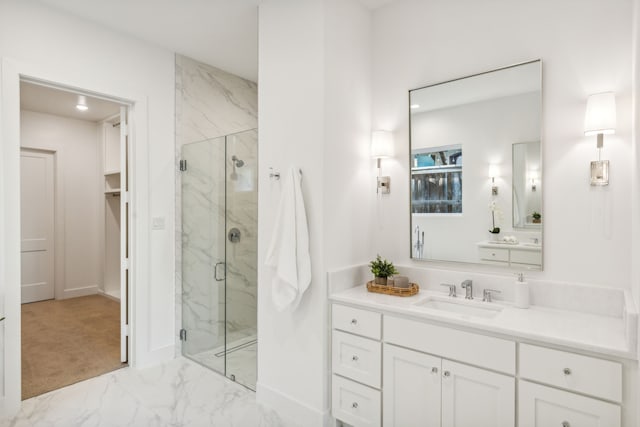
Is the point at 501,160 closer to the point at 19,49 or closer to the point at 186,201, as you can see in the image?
the point at 186,201

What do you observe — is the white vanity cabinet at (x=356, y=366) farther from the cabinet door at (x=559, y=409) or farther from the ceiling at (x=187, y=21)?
the ceiling at (x=187, y=21)

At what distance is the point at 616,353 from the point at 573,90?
1.30 meters

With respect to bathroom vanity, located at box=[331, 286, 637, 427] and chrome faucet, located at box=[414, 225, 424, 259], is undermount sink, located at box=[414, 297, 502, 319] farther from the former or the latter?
chrome faucet, located at box=[414, 225, 424, 259]

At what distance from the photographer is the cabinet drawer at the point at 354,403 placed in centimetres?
203

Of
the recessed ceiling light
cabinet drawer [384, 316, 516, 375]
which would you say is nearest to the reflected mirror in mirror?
cabinet drawer [384, 316, 516, 375]

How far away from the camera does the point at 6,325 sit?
2.31 metres

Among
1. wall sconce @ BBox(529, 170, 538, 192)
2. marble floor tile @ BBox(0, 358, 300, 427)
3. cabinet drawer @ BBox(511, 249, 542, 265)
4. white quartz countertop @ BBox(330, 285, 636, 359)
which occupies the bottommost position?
marble floor tile @ BBox(0, 358, 300, 427)

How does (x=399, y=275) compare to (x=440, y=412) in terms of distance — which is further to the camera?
(x=399, y=275)

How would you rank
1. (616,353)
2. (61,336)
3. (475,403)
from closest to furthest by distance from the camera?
1. (616,353)
2. (475,403)
3. (61,336)

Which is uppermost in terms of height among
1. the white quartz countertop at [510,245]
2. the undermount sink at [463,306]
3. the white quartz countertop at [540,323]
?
the white quartz countertop at [510,245]

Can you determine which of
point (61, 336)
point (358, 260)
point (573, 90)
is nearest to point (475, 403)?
point (358, 260)

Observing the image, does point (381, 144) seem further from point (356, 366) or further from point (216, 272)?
point (216, 272)

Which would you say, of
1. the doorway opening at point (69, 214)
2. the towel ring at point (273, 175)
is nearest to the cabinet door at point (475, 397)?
the towel ring at point (273, 175)

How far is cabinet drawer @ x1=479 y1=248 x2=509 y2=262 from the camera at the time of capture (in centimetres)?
212
